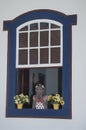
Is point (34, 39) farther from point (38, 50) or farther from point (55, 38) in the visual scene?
point (55, 38)

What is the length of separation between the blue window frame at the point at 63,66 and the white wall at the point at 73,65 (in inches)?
3.4

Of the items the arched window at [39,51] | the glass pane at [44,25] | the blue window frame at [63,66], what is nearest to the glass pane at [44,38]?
the arched window at [39,51]

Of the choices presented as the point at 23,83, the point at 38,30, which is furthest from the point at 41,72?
the point at 38,30

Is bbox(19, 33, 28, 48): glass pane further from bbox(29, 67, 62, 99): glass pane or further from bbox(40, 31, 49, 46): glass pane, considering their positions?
bbox(29, 67, 62, 99): glass pane

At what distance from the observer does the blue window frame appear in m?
7.90

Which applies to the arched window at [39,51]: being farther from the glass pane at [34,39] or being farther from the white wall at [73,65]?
A: the white wall at [73,65]

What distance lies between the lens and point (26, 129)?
26.7 ft

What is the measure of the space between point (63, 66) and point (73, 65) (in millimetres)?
214

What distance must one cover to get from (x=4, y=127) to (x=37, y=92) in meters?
1.03

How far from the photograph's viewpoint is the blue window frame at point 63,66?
7902mm

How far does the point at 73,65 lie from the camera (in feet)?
26.0

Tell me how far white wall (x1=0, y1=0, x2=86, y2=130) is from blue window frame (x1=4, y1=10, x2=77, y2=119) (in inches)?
3.4

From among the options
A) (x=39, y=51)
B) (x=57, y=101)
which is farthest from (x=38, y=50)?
(x=57, y=101)

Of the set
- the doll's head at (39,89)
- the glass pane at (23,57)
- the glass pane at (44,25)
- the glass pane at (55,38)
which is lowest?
the doll's head at (39,89)
